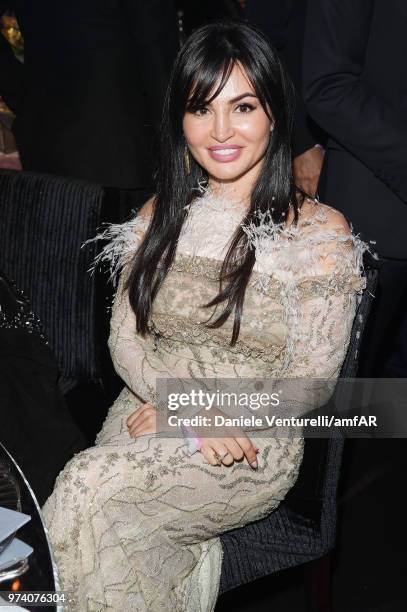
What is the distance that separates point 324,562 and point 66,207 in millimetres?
1096

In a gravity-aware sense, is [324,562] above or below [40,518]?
below

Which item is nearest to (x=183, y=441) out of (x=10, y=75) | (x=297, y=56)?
(x=297, y=56)

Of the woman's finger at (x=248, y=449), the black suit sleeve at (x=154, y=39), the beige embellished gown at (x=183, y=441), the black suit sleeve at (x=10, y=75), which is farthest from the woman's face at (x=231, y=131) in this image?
the black suit sleeve at (x=10, y=75)

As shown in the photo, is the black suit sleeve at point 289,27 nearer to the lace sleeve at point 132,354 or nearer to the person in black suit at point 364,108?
the person in black suit at point 364,108

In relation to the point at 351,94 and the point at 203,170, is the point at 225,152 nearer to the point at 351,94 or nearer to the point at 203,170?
the point at 203,170

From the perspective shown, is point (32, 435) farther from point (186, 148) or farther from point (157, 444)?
point (186, 148)

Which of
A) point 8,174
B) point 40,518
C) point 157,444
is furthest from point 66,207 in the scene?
point 40,518

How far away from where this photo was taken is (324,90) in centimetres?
196

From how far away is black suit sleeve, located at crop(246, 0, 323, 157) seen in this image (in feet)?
7.76

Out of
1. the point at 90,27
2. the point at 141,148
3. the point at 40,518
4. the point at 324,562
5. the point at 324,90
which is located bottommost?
the point at 324,562

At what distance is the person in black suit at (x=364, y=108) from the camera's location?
6.19 ft

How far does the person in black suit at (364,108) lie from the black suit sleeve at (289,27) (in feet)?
1.04

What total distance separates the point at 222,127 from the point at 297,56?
2.86 feet

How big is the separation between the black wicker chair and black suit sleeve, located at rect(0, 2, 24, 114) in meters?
1.54
